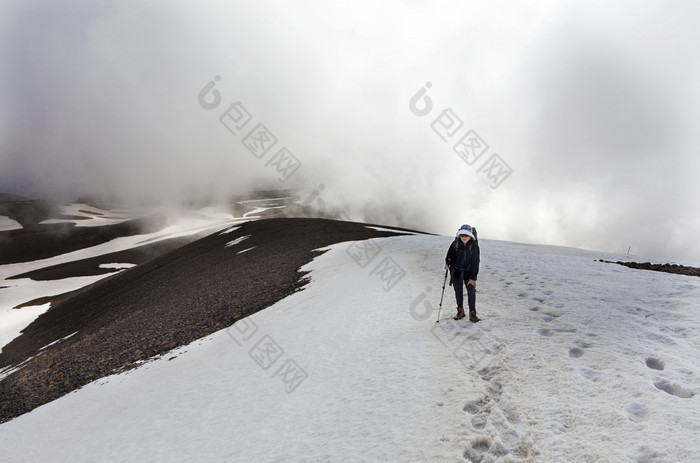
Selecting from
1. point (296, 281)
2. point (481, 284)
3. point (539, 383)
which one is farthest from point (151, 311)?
point (539, 383)

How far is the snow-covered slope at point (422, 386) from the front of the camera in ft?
19.1

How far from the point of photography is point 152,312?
23.8 meters

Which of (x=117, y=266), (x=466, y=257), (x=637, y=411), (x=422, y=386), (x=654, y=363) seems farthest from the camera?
(x=117, y=266)

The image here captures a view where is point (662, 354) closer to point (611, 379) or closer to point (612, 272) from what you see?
point (611, 379)

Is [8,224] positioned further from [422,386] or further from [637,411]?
[637,411]

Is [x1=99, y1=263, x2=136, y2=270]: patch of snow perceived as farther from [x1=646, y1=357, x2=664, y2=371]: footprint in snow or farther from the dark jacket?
[x1=646, y1=357, x2=664, y2=371]: footprint in snow

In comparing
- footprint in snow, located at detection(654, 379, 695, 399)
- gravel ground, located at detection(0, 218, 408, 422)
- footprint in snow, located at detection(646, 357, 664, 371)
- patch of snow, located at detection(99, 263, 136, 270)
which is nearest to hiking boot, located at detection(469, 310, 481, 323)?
footprint in snow, located at detection(646, 357, 664, 371)

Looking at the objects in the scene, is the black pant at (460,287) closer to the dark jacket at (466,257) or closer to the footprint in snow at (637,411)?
the dark jacket at (466,257)

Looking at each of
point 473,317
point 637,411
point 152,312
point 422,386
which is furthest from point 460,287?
point 152,312

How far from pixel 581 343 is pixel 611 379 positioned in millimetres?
1914

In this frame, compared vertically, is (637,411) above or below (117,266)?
below

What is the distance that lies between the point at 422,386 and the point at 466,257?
15.5ft

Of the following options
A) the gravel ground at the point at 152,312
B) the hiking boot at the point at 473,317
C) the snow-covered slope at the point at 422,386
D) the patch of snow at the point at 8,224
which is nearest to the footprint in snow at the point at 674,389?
the snow-covered slope at the point at 422,386

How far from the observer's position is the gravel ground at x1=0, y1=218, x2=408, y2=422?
56.0 feet
